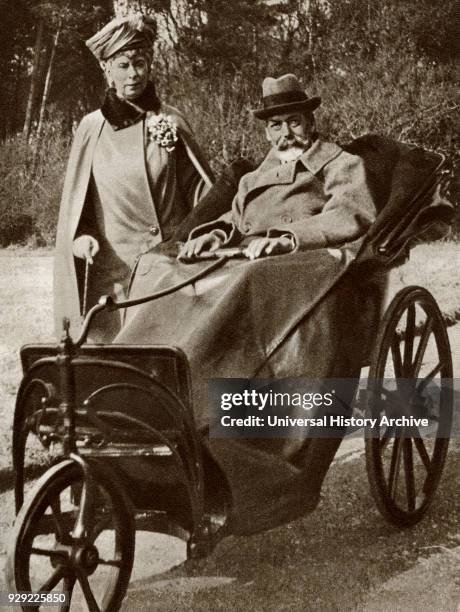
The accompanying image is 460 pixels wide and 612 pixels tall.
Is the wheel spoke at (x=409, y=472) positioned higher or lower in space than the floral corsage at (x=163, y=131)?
lower

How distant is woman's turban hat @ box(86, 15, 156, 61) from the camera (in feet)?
11.7

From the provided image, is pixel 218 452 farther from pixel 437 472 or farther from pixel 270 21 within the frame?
pixel 270 21

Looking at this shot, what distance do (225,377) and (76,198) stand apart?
5.14ft

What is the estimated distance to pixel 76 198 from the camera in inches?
156

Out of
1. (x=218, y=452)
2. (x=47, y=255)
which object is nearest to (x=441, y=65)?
(x=47, y=255)

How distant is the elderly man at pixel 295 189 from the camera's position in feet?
10.5

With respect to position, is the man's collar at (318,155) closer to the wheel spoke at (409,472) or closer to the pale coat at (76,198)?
the pale coat at (76,198)

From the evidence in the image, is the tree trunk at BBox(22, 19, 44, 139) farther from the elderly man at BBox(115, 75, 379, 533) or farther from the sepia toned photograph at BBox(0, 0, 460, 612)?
the elderly man at BBox(115, 75, 379, 533)

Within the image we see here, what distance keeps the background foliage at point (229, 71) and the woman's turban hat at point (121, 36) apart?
1.44 meters

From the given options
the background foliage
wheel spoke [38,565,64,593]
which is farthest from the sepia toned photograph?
the background foliage

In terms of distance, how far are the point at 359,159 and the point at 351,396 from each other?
3.04ft

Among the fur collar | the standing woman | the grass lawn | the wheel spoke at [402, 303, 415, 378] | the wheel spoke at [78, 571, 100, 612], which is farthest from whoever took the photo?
the grass lawn

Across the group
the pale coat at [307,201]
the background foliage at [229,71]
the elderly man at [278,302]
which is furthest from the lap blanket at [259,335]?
the background foliage at [229,71]

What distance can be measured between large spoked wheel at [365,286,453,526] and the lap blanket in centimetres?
17
